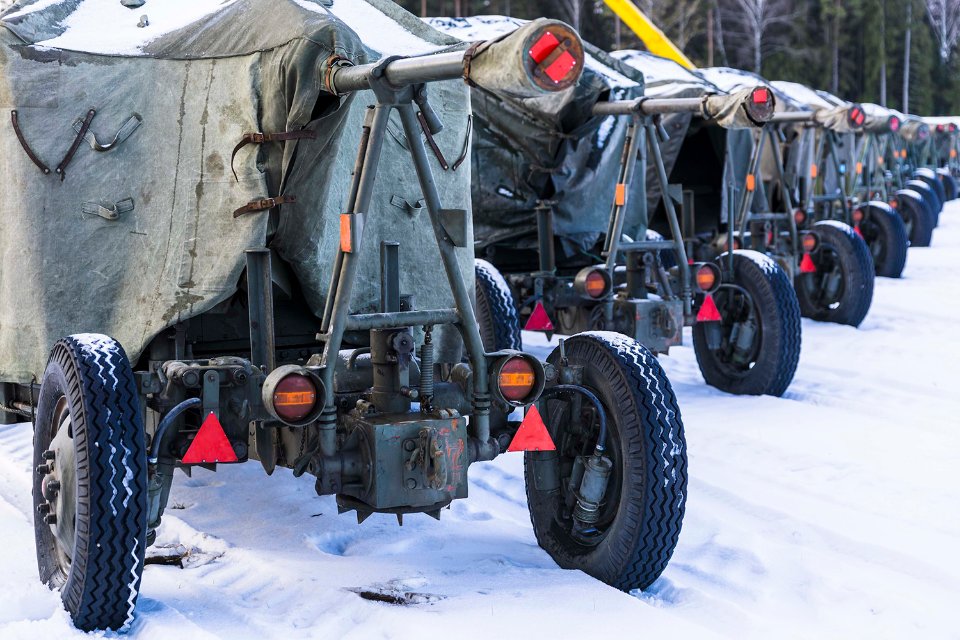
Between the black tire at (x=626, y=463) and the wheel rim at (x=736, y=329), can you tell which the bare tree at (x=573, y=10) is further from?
the black tire at (x=626, y=463)

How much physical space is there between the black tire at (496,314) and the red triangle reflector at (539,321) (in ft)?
1.61

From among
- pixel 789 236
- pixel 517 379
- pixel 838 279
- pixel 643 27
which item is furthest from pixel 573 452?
pixel 643 27

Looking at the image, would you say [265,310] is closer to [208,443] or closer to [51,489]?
[208,443]

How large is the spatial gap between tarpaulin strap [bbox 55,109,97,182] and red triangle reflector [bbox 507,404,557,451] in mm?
2114

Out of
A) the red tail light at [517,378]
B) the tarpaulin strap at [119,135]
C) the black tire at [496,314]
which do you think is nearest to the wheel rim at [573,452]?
the red tail light at [517,378]

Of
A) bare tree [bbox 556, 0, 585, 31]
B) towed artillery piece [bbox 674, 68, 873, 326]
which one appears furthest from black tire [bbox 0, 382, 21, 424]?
bare tree [bbox 556, 0, 585, 31]

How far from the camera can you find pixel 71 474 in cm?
413

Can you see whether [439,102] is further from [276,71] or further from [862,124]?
[862,124]

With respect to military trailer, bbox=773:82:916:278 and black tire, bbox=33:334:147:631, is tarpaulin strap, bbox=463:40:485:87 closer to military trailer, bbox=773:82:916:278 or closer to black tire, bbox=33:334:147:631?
black tire, bbox=33:334:147:631

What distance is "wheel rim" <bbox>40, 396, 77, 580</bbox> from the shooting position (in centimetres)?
412

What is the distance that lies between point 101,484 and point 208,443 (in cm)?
52

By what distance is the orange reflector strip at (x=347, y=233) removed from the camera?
13.2 ft

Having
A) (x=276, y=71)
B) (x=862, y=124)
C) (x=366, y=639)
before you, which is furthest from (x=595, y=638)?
(x=862, y=124)

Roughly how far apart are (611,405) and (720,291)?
4.19 metres
